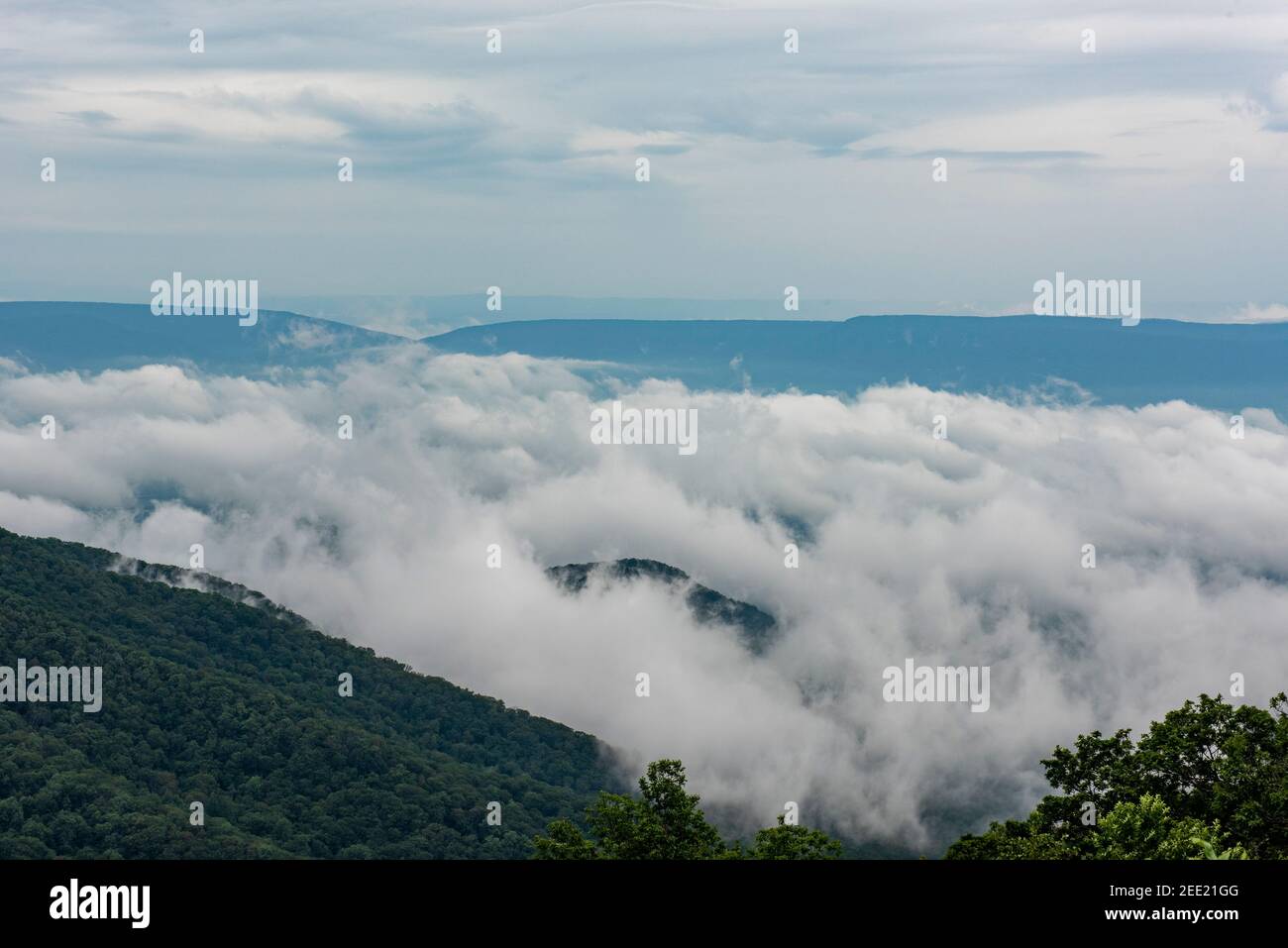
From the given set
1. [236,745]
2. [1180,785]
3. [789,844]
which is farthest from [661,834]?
[236,745]

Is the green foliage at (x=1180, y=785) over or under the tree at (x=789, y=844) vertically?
over

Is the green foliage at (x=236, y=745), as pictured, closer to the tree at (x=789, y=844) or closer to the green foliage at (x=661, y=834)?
the green foliage at (x=661, y=834)

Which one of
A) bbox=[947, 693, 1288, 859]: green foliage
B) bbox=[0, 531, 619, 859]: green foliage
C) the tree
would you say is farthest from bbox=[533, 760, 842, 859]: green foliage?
bbox=[0, 531, 619, 859]: green foliage

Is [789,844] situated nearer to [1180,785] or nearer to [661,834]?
[661,834]

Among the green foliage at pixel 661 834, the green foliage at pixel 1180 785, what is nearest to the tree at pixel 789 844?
the green foliage at pixel 661 834

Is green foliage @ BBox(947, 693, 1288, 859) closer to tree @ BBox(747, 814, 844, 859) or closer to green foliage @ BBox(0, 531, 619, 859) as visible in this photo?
tree @ BBox(747, 814, 844, 859)
